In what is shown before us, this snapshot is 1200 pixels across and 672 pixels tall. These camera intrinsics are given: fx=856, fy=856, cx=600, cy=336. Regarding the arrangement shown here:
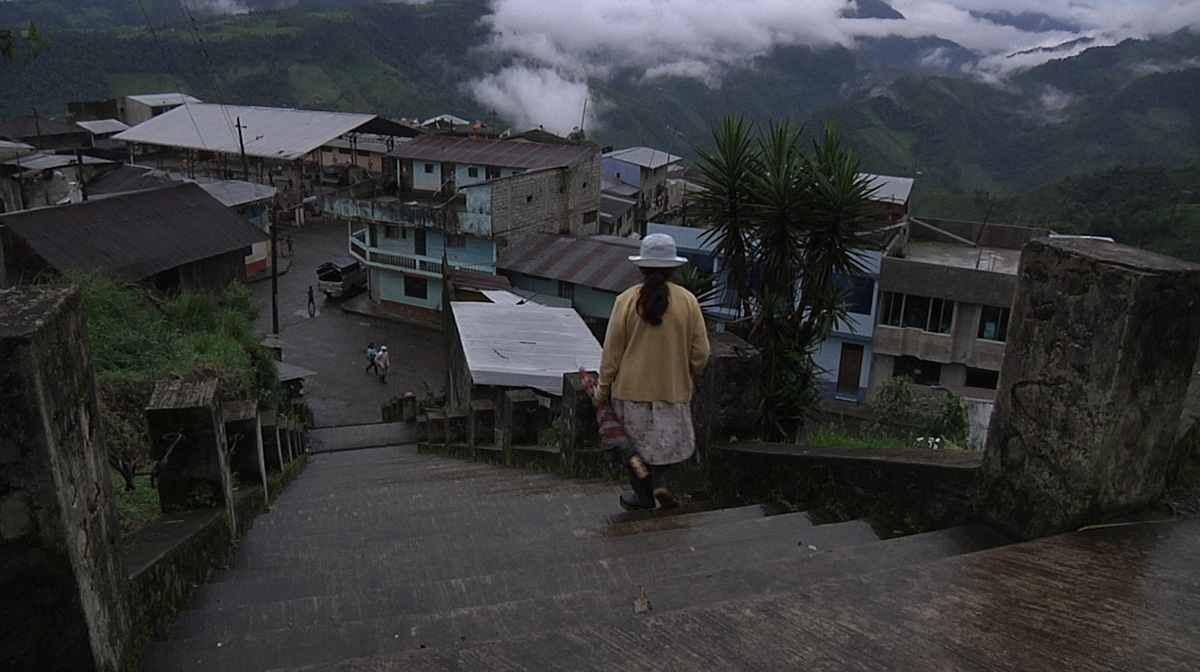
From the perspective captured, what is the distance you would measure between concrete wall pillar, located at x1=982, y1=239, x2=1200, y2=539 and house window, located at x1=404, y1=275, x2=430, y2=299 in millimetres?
27630

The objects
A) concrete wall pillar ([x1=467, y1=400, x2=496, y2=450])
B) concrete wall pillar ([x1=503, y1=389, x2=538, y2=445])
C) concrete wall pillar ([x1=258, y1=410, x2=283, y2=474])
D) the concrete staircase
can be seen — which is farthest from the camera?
concrete wall pillar ([x1=467, y1=400, x2=496, y2=450])

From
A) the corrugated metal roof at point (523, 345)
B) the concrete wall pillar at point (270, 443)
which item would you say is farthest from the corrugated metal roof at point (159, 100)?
the concrete wall pillar at point (270, 443)

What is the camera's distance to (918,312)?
23656 mm

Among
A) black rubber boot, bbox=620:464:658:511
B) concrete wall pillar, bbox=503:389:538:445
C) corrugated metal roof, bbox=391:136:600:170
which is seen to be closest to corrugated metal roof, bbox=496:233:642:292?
corrugated metal roof, bbox=391:136:600:170

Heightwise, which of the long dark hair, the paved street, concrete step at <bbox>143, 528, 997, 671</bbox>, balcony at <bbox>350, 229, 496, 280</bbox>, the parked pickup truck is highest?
the long dark hair

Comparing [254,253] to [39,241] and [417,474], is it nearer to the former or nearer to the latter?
[39,241]

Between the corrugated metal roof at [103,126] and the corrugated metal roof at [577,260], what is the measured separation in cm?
3660

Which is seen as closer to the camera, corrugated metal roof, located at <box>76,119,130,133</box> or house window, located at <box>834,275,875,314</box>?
house window, located at <box>834,275,875,314</box>

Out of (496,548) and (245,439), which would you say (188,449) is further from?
(496,548)

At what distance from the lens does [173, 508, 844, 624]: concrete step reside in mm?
3637

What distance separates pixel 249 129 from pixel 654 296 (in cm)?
4564

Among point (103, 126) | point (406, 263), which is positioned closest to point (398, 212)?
point (406, 263)

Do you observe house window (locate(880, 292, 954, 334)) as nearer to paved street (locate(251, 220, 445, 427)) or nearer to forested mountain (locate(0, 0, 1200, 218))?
paved street (locate(251, 220, 445, 427))

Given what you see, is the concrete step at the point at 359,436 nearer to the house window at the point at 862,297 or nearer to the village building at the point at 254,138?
the house window at the point at 862,297
